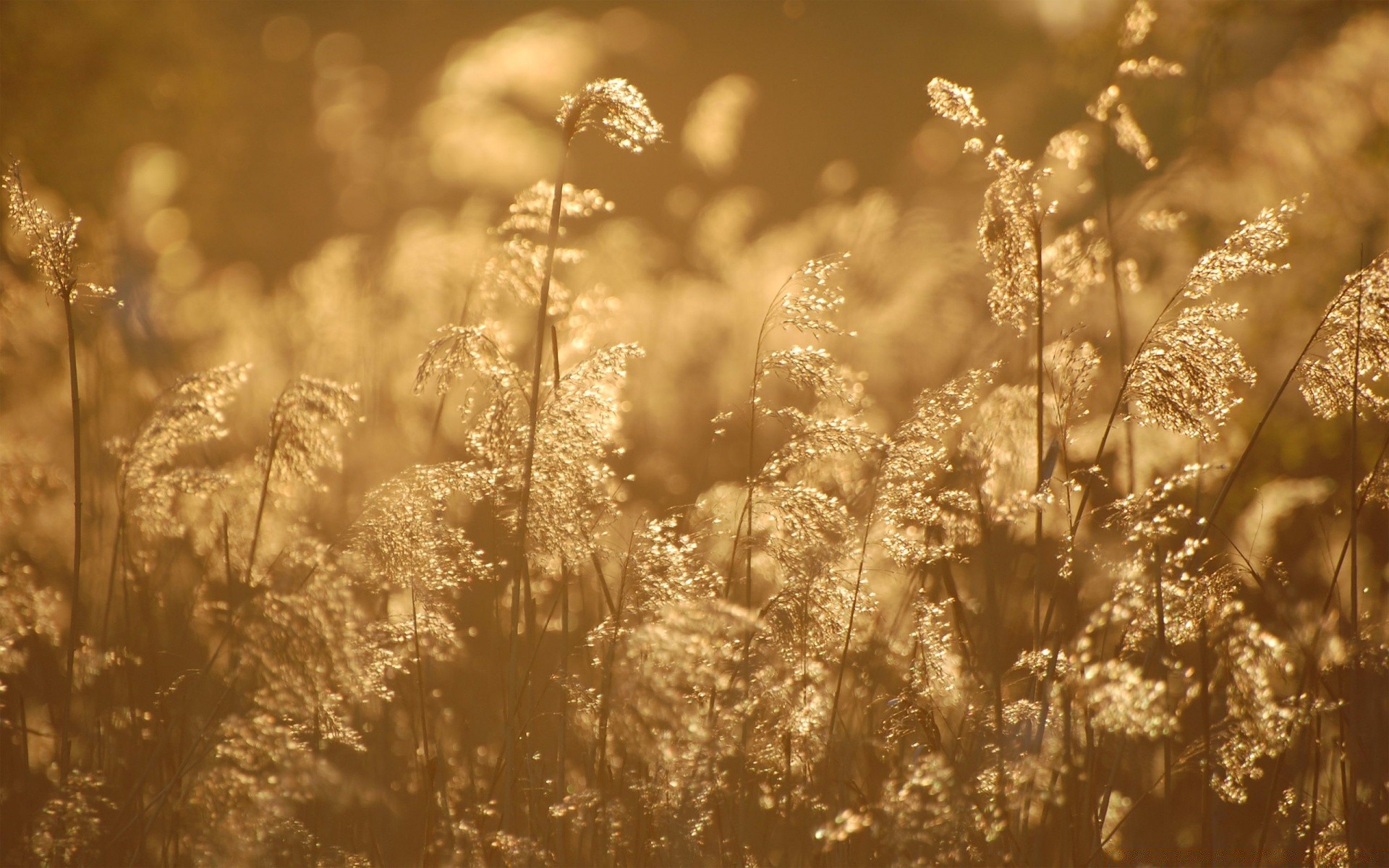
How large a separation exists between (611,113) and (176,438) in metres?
1.47

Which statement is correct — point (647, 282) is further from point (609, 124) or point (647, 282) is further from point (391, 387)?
point (609, 124)

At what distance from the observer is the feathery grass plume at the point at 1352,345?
209 centimetres

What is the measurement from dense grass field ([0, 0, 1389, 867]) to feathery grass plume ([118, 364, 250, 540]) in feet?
0.06

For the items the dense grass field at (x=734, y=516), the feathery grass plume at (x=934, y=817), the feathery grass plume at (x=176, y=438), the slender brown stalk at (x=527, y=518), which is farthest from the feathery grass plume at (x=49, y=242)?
the feathery grass plume at (x=934, y=817)

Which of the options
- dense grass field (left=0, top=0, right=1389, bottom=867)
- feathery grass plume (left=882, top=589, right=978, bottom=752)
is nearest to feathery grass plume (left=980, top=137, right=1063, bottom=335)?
dense grass field (left=0, top=0, right=1389, bottom=867)

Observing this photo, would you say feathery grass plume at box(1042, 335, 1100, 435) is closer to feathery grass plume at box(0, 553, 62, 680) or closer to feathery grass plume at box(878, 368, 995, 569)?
feathery grass plume at box(878, 368, 995, 569)

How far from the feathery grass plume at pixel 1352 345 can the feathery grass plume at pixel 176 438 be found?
8.48 feet

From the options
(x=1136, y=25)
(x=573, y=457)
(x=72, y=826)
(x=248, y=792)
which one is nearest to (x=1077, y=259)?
(x=1136, y=25)

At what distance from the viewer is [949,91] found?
2.22 m

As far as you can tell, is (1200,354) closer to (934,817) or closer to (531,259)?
(934,817)

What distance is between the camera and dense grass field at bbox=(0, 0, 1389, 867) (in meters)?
2.16

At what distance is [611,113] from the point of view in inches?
82.7

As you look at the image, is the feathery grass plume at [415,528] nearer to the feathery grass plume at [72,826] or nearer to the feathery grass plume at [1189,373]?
the feathery grass plume at [72,826]

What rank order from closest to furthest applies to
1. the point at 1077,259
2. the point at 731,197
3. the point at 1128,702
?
the point at 1128,702 < the point at 1077,259 < the point at 731,197
